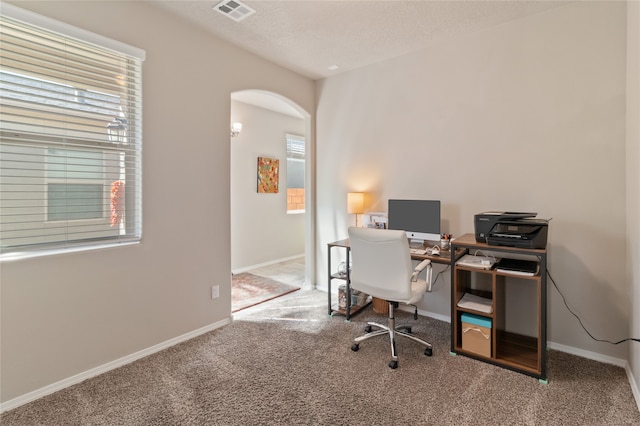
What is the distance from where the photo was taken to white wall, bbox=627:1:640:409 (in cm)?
187

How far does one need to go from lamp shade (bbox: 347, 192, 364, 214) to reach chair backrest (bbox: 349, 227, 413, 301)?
103 centimetres

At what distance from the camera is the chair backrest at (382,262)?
2246 millimetres

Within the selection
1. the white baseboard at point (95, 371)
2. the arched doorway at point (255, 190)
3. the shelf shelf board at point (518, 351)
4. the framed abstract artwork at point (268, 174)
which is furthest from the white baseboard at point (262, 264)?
the shelf shelf board at point (518, 351)

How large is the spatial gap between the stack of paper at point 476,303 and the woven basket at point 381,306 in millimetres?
878

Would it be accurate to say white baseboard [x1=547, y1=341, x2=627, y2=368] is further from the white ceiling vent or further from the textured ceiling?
the white ceiling vent

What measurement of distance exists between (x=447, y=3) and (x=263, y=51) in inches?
69.6

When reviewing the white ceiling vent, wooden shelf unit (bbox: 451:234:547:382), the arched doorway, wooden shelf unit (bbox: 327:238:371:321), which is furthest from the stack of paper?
the arched doorway

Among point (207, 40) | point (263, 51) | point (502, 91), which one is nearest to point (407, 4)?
point (502, 91)

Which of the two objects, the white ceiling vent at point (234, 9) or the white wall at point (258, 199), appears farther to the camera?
the white wall at point (258, 199)

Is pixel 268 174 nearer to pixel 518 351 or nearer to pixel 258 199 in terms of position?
pixel 258 199

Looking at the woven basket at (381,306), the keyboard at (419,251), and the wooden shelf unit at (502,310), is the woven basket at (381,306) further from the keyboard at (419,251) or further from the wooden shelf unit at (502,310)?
the wooden shelf unit at (502,310)

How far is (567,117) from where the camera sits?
2418 mm

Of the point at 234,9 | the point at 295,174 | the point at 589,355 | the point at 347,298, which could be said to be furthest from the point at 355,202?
the point at 295,174

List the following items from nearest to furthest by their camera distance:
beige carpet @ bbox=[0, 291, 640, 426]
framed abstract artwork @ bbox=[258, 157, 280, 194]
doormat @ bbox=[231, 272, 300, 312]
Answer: beige carpet @ bbox=[0, 291, 640, 426], doormat @ bbox=[231, 272, 300, 312], framed abstract artwork @ bbox=[258, 157, 280, 194]
